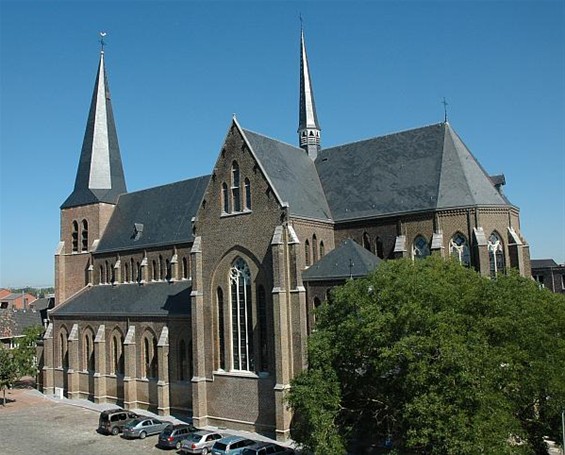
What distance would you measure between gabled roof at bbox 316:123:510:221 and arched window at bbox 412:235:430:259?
6.15 feet

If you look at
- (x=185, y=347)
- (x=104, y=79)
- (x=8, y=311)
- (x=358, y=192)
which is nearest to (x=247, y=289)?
(x=185, y=347)

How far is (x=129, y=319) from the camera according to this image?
141ft

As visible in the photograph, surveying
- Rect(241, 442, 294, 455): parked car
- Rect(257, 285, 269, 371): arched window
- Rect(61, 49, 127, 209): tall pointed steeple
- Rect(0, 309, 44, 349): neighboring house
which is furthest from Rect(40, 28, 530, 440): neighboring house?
Rect(0, 309, 44, 349): neighboring house

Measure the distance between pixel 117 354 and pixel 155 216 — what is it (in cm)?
1237

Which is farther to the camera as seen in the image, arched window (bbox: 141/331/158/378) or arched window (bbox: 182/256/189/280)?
arched window (bbox: 182/256/189/280)

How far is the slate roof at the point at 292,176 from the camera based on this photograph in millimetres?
35156

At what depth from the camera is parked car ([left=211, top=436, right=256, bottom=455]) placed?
27067mm

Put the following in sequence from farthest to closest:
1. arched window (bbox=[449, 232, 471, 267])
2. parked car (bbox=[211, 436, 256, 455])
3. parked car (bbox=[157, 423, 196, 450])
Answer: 1. arched window (bbox=[449, 232, 471, 267])
2. parked car (bbox=[157, 423, 196, 450])
3. parked car (bbox=[211, 436, 256, 455])

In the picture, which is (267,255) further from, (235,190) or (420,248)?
(420,248)

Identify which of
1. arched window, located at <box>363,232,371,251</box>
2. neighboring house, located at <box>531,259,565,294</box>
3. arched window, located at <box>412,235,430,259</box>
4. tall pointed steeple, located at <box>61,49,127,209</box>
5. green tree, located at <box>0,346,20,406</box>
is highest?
tall pointed steeple, located at <box>61,49,127,209</box>

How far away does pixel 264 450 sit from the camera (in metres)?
26.7

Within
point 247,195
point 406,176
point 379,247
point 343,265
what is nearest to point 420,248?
point 379,247

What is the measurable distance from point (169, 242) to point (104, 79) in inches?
761

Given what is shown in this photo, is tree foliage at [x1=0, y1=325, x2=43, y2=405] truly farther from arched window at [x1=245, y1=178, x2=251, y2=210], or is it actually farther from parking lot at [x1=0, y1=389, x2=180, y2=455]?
arched window at [x1=245, y1=178, x2=251, y2=210]
